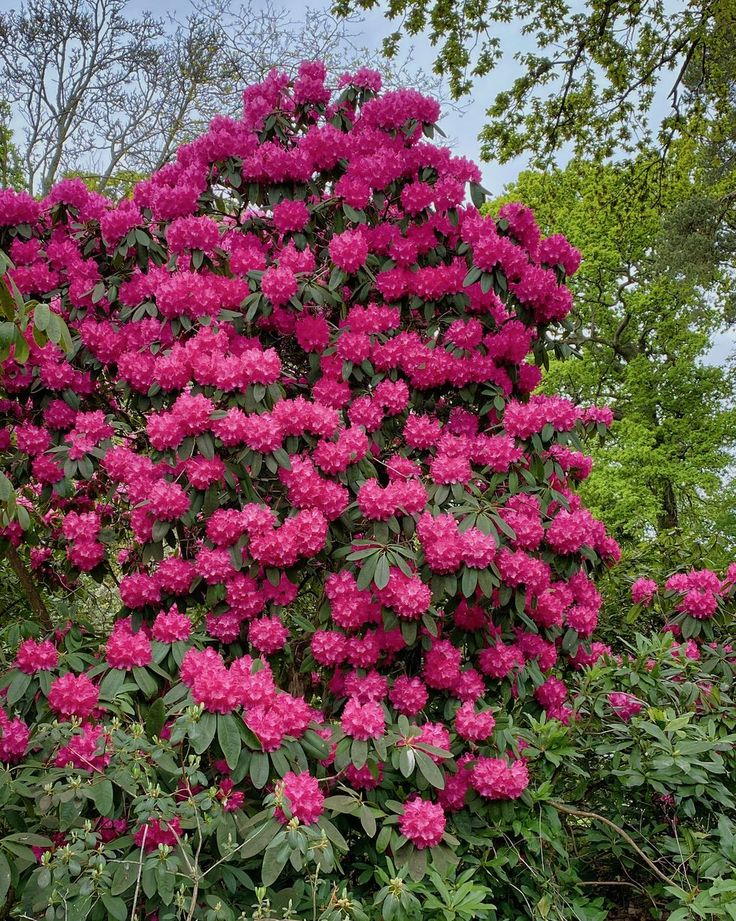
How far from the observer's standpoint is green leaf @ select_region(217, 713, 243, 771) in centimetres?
199

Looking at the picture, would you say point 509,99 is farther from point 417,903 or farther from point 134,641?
point 417,903

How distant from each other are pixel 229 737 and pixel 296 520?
698 millimetres

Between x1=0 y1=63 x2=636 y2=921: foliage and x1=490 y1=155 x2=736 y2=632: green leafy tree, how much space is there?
35.5 ft

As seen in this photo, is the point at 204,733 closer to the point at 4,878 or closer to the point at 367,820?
the point at 367,820

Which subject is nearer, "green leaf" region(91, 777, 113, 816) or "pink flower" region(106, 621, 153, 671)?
"green leaf" region(91, 777, 113, 816)

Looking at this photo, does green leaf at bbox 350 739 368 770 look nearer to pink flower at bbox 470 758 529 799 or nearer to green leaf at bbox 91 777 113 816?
pink flower at bbox 470 758 529 799

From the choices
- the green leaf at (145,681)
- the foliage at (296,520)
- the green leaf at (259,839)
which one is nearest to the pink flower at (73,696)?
the foliage at (296,520)

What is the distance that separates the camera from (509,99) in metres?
8.30

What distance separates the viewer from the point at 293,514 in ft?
8.46

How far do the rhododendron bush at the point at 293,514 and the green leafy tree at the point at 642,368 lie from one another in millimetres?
10836

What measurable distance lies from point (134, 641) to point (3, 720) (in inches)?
20.4

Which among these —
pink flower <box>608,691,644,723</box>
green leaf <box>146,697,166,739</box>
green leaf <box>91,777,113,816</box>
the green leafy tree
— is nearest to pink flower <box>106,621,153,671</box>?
green leaf <box>146,697,166,739</box>

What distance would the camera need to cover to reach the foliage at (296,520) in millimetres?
2084

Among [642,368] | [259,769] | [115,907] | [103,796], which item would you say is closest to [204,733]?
[259,769]
